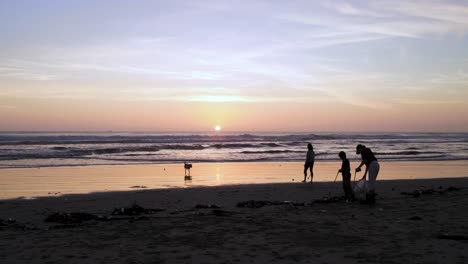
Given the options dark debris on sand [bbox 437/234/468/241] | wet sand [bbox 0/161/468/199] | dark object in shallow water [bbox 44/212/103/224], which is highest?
dark debris on sand [bbox 437/234/468/241]

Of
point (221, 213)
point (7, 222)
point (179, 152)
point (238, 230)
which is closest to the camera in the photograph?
point (238, 230)

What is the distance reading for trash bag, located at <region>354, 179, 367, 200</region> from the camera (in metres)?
11.7

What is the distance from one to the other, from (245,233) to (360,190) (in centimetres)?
481

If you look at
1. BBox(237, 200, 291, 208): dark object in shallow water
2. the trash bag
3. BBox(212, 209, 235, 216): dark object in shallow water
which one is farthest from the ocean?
the trash bag

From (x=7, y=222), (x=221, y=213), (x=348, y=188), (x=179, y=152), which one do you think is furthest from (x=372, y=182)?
(x=179, y=152)

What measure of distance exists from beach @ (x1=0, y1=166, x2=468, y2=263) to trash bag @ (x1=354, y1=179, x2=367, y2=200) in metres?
0.42

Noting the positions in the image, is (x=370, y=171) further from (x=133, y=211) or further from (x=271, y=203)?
(x=133, y=211)

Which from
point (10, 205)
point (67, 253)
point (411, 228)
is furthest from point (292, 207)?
point (10, 205)

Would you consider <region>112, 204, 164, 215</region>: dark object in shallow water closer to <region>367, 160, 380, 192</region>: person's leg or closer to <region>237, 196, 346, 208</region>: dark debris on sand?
<region>237, 196, 346, 208</region>: dark debris on sand

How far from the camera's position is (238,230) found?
835 centimetres

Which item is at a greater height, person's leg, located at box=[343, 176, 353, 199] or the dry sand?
person's leg, located at box=[343, 176, 353, 199]

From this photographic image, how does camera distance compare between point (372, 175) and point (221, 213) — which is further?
point (372, 175)

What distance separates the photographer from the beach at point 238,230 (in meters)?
6.63

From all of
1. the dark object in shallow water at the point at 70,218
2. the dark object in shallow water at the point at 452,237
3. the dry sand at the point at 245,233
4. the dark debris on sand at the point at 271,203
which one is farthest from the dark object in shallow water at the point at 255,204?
the dark object in shallow water at the point at 452,237
